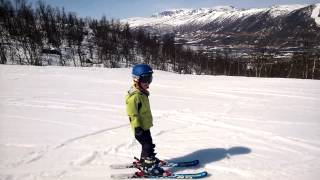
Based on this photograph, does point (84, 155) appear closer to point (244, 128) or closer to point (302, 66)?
point (244, 128)

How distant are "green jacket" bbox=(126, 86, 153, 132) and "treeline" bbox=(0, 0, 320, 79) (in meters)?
54.8

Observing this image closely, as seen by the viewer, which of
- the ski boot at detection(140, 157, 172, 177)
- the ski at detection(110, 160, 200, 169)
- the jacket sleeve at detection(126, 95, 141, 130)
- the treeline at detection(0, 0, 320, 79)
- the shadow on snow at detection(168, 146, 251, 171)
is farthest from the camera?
the treeline at detection(0, 0, 320, 79)

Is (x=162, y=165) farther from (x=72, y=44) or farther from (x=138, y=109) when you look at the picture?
(x=72, y=44)

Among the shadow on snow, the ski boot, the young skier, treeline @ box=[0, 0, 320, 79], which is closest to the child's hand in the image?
the young skier

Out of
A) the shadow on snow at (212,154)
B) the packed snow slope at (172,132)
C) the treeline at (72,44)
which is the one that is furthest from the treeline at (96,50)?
the shadow on snow at (212,154)

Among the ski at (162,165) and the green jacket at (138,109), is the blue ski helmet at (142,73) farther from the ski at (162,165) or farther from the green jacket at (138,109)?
the ski at (162,165)

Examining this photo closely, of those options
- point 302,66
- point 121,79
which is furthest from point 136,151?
point 302,66

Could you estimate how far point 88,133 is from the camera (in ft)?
27.8

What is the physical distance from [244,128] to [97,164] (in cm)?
470

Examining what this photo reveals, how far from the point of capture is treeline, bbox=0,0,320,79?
6719cm

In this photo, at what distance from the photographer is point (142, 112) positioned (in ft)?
17.8

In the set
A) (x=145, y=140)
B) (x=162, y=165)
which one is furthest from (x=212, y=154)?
(x=145, y=140)

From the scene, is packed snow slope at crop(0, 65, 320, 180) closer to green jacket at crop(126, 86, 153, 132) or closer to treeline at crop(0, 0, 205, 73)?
green jacket at crop(126, 86, 153, 132)

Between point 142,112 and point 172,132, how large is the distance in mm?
3482
